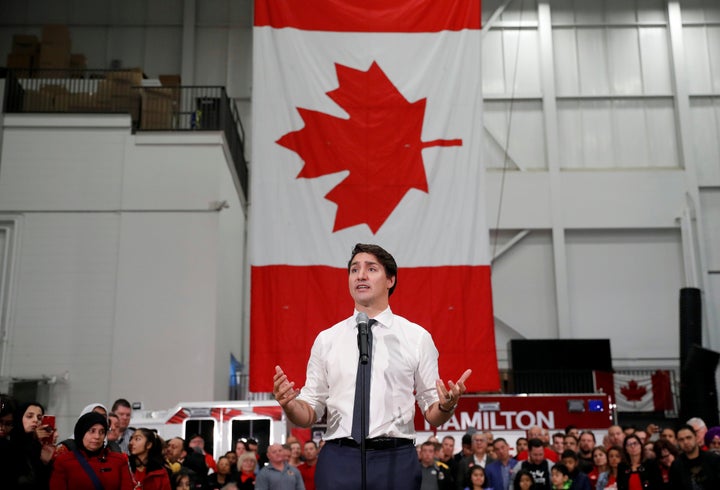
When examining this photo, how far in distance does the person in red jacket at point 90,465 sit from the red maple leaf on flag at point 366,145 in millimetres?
5045

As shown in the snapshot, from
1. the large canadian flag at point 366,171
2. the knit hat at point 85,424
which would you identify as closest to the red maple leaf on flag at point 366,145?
the large canadian flag at point 366,171

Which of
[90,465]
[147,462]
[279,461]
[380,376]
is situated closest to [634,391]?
[279,461]

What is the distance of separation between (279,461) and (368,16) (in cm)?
566

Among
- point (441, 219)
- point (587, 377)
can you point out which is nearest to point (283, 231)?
point (441, 219)

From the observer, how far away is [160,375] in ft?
45.4

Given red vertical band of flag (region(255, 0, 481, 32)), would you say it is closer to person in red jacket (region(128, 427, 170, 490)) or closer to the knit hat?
person in red jacket (region(128, 427, 170, 490))

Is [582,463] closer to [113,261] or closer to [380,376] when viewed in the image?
[380,376]

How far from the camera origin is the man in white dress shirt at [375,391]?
10.3 feet

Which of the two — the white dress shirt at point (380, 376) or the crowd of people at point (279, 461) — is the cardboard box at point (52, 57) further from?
the white dress shirt at point (380, 376)

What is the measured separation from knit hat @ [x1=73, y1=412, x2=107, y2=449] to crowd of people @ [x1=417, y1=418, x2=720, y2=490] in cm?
455

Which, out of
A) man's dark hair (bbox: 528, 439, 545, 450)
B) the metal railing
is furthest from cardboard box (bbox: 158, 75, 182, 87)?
man's dark hair (bbox: 528, 439, 545, 450)

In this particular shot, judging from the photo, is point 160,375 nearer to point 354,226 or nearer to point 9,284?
point 9,284

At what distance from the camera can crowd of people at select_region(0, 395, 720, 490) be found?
5043 millimetres

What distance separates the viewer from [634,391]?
693 inches
